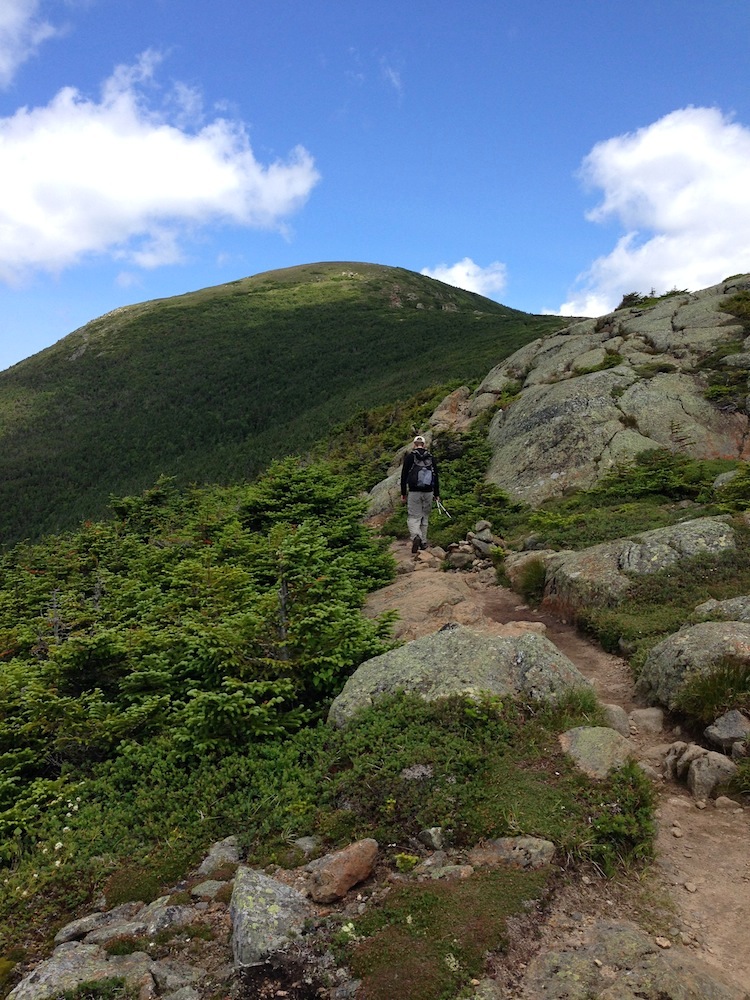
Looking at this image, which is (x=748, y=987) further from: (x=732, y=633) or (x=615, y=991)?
(x=732, y=633)

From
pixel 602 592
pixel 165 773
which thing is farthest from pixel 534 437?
pixel 165 773

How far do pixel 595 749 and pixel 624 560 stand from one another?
4.75m

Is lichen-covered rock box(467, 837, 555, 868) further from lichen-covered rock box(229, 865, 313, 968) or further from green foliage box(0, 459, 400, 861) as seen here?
green foliage box(0, 459, 400, 861)

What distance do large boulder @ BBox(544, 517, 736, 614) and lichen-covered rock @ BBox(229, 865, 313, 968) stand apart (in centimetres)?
627

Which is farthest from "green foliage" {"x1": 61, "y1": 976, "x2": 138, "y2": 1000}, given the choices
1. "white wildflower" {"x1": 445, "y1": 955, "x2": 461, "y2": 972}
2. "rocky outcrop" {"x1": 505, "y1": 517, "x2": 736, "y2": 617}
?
"rocky outcrop" {"x1": 505, "y1": 517, "x2": 736, "y2": 617}

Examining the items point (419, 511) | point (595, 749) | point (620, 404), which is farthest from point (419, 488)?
point (595, 749)

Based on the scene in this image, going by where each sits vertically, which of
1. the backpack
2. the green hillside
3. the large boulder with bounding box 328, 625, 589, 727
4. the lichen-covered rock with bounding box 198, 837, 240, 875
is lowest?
the lichen-covered rock with bounding box 198, 837, 240, 875

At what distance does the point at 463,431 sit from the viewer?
2066cm

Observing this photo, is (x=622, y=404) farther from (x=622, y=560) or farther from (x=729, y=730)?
(x=729, y=730)

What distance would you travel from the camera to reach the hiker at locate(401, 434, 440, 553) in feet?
41.3

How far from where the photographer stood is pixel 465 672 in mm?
5988

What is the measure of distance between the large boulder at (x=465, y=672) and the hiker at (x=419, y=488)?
20.4 feet

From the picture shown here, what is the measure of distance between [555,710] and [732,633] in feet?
6.91

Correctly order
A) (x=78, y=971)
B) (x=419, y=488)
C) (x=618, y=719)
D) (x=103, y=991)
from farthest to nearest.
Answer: (x=419, y=488)
(x=618, y=719)
(x=78, y=971)
(x=103, y=991)
